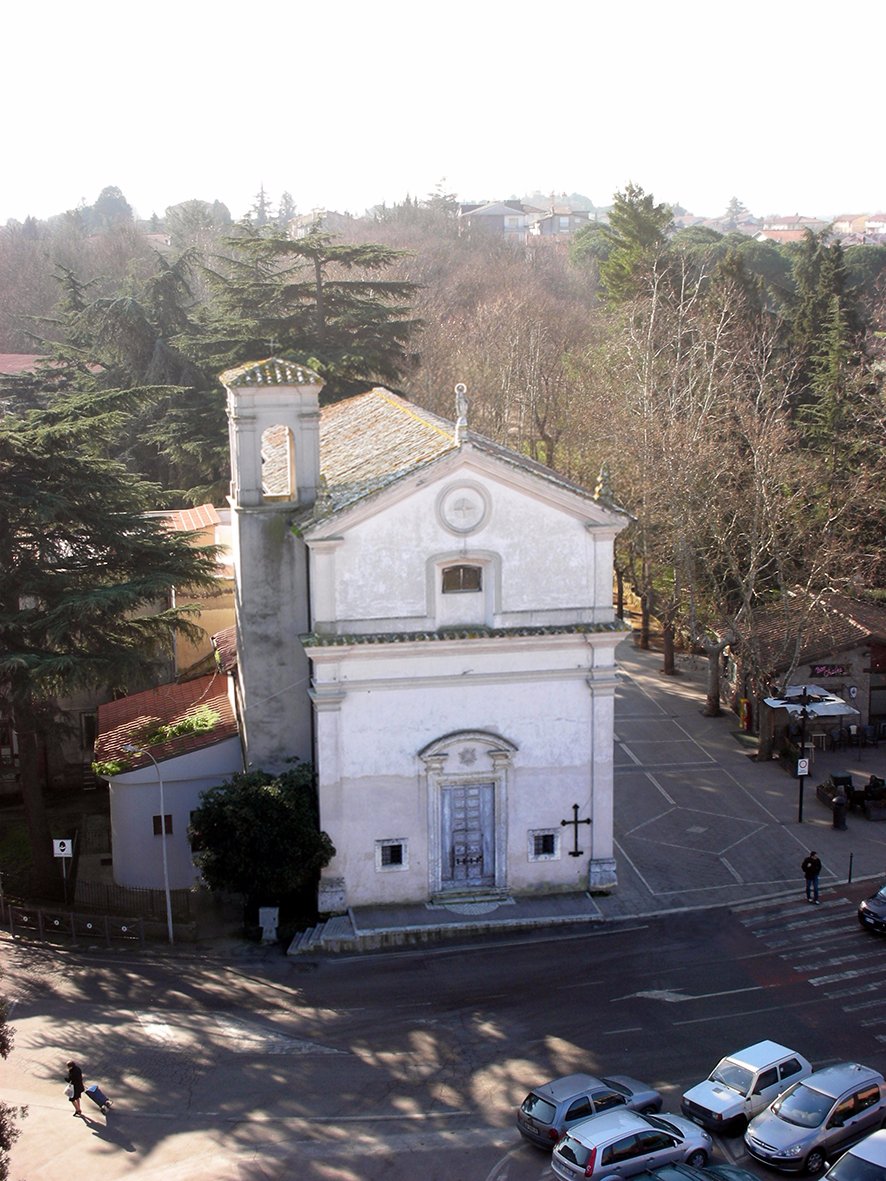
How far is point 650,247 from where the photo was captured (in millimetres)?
78875

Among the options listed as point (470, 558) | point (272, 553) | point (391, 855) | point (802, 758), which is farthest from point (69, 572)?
point (802, 758)

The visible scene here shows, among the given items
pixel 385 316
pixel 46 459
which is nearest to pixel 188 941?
pixel 46 459

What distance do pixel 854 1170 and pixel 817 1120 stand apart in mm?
1616

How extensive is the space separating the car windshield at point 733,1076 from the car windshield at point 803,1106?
70 centimetres

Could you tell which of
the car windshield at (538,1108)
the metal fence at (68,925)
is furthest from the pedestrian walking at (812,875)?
the metal fence at (68,925)

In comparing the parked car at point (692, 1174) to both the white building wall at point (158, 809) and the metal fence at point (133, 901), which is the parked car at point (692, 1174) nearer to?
the metal fence at point (133, 901)

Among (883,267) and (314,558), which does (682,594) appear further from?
(883,267)

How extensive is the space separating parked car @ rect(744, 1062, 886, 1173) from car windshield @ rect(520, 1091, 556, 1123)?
3397mm

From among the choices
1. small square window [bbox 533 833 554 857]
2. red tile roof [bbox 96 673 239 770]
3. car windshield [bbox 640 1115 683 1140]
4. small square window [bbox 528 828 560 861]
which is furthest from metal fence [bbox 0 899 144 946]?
car windshield [bbox 640 1115 683 1140]

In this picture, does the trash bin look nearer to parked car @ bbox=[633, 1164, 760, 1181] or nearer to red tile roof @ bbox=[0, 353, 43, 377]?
parked car @ bbox=[633, 1164, 760, 1181]

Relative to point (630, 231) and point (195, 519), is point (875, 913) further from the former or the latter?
point (630, 231)

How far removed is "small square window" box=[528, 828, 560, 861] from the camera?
30.5m

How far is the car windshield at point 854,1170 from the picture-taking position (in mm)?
19578

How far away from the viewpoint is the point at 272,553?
→ 101 ft
